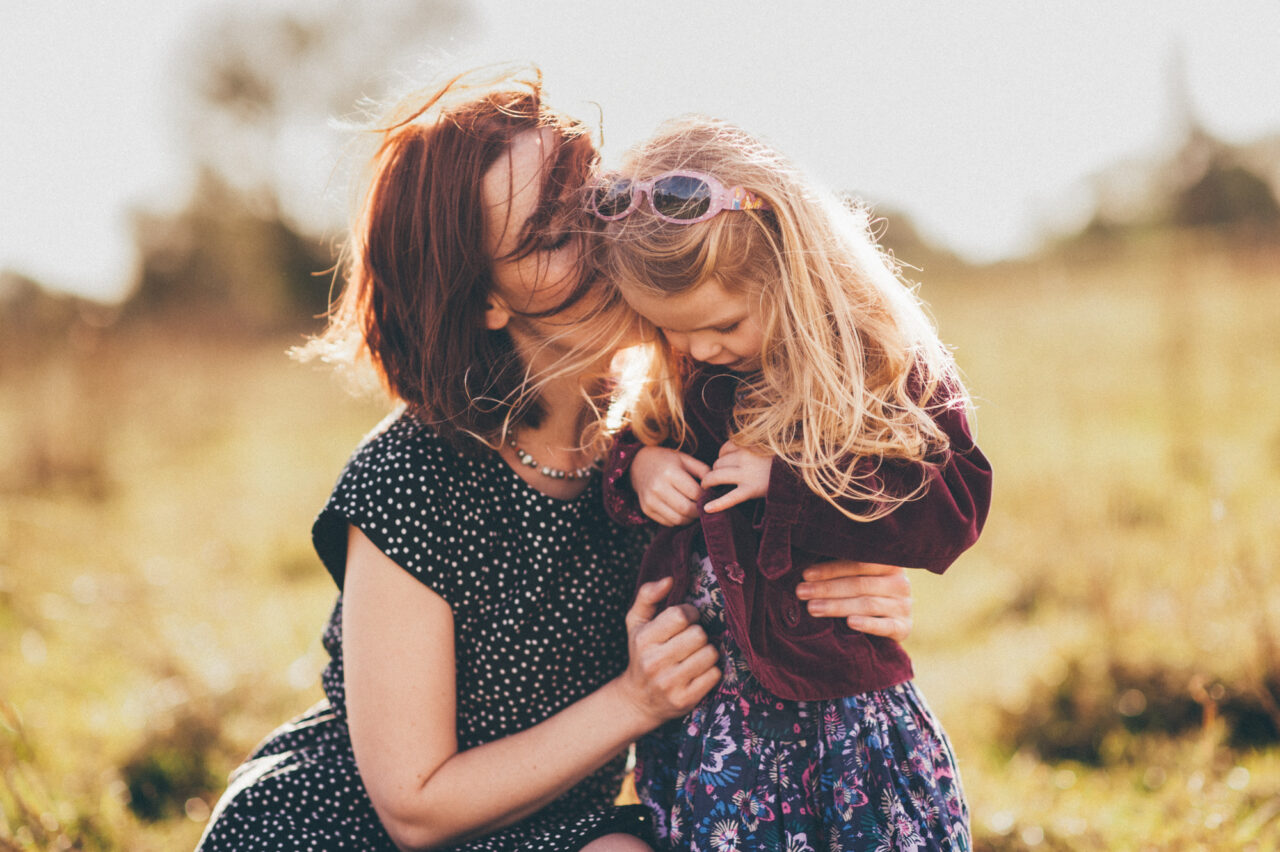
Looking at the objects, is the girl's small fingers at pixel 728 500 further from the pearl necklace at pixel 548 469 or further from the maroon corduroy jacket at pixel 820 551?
the pearl necklace at pixel 548 469

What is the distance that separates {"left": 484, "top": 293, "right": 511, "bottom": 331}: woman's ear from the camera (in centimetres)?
178

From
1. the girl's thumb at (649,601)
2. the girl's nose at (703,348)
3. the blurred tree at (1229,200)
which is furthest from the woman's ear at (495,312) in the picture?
the blurred tree at (1229,200)

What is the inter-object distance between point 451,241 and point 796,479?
75 centimetres

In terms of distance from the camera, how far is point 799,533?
1.55 metres

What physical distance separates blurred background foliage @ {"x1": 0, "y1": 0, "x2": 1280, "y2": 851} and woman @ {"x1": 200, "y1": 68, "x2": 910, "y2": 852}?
15.9 inches

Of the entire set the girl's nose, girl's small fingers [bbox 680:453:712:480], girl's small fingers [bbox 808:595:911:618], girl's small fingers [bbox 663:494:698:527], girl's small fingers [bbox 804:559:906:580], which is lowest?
girl's small fingers [bbox 808:595:911:618]

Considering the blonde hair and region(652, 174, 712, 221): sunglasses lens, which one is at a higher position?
region(652, 174, 712, 221): sunglasses lens

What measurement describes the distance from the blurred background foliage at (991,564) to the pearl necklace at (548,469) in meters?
0.55

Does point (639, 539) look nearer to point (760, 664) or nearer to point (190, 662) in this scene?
point (760, 664)

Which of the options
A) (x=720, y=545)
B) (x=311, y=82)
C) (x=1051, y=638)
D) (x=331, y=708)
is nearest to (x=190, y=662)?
(x=331, y=708)

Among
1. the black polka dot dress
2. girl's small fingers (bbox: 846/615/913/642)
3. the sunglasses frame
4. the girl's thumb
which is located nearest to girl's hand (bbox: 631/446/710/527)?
the girl's thumb

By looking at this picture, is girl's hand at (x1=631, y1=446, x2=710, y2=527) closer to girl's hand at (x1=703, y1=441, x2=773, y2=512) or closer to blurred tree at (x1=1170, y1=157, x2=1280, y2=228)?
girl's hand at (x1=703, y1=441, x2=773, y2=512)

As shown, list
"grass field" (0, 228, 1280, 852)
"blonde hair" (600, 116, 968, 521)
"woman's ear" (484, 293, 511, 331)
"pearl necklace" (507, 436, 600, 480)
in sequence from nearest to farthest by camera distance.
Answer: "blonde hair" (600, 116, 968, 521), "woman's ear" (484, 293, 511, 331), "pearl necklace" (507, 436, 600, 480), "grass field" (0, 228, 1280, 852)

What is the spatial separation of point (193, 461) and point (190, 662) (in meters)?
5.62
